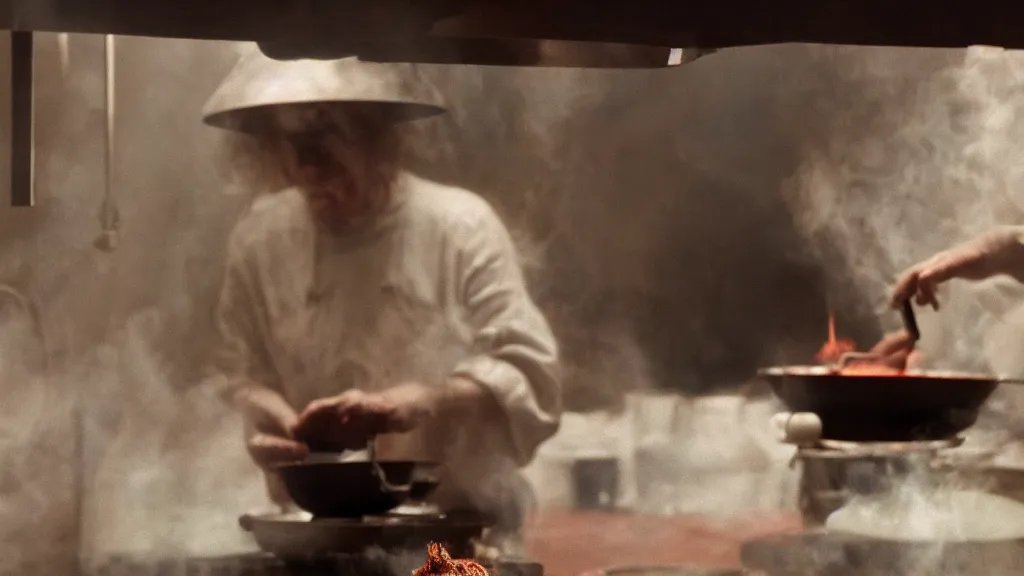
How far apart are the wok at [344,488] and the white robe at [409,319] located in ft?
0.16

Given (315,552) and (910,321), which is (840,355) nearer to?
(910,321)

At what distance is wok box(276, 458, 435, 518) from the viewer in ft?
4.33

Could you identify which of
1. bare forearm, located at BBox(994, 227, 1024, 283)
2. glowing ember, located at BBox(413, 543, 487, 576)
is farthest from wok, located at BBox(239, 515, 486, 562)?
bare forearm, located at BBox(994, 227, 1024, 283)

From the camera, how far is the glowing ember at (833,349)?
146 cm

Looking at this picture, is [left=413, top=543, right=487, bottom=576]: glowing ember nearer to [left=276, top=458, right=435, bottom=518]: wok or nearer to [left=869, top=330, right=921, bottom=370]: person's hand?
[left=276, top=458, right=435, bottom=518]: wok

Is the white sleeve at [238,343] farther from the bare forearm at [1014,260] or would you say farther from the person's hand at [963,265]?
the bare forearm at [1014,260]

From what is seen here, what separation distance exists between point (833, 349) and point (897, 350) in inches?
3.5

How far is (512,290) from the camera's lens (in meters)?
1.40

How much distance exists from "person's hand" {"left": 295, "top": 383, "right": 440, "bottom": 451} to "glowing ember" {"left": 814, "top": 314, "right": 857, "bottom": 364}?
0.50 metres

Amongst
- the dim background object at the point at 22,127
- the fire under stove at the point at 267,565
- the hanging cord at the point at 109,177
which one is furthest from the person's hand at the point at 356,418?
the dim background object at the point at 22,127

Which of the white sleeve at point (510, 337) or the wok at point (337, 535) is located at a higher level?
the white sleeve at point (510, 337)

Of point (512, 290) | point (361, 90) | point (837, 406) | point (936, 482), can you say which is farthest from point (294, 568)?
point (936, 482)

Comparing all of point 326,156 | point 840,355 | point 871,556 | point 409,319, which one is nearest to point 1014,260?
point 840,355

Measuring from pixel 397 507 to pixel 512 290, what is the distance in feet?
0.95
